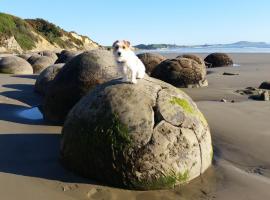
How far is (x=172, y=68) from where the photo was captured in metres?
15.1

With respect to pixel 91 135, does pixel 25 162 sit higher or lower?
lower

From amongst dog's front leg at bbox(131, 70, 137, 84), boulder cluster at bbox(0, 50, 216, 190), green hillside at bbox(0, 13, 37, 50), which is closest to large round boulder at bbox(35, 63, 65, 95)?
boulder cluster at bbox(0, 50, 216, 190)

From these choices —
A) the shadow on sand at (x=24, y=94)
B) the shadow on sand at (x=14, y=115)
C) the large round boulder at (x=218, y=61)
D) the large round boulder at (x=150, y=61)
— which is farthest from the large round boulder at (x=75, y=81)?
the large round boulder at (x=218, y=61)

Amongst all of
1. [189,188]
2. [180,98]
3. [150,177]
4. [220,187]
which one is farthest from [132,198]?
[180,98]

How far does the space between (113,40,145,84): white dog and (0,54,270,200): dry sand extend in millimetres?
1410

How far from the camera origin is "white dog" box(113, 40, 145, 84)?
5.51 metres

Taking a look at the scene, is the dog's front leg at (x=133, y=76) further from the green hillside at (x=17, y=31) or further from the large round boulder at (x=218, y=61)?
the green hillside at (x=17, y=31)

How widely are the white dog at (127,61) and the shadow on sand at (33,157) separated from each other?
139 centimetres

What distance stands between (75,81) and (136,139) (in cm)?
345

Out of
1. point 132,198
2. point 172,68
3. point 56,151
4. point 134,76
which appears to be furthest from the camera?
point 172,68

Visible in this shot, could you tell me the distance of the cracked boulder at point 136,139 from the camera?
17.1 feet

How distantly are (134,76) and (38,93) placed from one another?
22.5 feet

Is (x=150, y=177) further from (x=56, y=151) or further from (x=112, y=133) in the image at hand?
(x=56, y=151)

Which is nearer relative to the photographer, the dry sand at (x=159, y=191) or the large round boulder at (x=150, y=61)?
the dry sand at (x=159, y=191)
